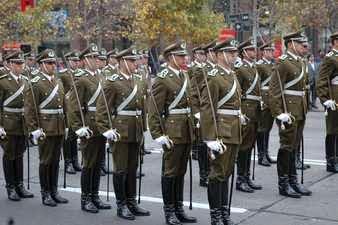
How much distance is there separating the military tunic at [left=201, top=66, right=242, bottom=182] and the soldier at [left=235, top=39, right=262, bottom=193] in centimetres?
214

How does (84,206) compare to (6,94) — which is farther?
(6,94)

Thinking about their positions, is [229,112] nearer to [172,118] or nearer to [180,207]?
[172,118]

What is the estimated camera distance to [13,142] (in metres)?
9.02

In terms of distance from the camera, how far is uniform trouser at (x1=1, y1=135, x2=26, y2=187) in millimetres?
9000

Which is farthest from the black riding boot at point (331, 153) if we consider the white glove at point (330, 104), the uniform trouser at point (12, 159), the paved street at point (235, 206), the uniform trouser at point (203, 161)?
the uniform trouser at point (12, 159)

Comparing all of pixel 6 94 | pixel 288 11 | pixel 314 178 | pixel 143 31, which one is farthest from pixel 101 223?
pixel 288 11

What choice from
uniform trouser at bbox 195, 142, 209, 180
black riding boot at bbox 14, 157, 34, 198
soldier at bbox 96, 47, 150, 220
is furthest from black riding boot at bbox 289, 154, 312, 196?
black riding boot at bbox 14, 157, 34, 198

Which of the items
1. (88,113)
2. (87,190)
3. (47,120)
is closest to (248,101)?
(88,113)

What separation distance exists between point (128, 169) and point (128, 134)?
425mm

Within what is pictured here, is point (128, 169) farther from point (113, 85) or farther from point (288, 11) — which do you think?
point (288, 11)

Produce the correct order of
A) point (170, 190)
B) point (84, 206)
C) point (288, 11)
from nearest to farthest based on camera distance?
point (170, 190) < point (84, 206) < point (288, 11)

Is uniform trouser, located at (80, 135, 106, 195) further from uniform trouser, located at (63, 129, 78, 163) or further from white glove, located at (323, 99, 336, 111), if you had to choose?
white glove, located at (323, 99, 336, 111)

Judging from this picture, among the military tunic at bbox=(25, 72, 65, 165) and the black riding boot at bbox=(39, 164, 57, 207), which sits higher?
the military tunic at bbox=(25, 72, 65, 165)

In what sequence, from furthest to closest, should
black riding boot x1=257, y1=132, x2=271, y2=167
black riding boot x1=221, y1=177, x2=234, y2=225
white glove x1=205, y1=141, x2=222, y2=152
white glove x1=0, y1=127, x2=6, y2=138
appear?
black riding boot x1=257, y1=132, x2=271, y2=167 < white glove x1=0, y1=127, x2=6, y2=138 < black riding boot x1=221, y1=177, x2=234, y2=225 < white glove x1=205, y1=141, x2=222, y2=152
